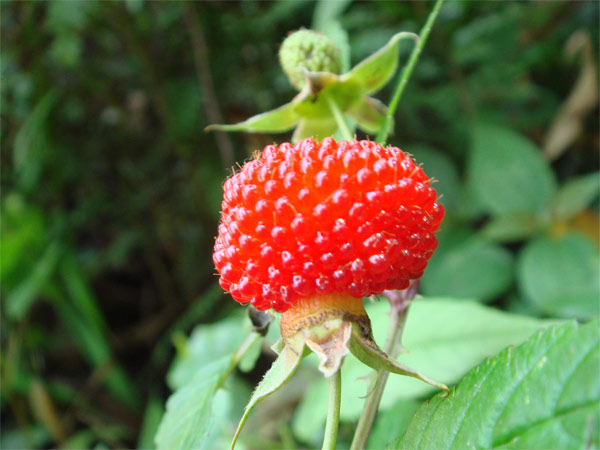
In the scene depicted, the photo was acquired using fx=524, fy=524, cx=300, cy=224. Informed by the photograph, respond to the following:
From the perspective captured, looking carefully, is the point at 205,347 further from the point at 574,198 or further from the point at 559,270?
the point at 574,198

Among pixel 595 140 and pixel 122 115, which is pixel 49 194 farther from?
pixel 595 140

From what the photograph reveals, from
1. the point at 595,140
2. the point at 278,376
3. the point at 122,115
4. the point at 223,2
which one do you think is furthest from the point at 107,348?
the point at 595,140

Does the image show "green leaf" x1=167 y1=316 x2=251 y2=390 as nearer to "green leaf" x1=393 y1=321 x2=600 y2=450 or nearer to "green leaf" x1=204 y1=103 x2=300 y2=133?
"green leaf" x1=204 y1=103 x2=300 y2=133

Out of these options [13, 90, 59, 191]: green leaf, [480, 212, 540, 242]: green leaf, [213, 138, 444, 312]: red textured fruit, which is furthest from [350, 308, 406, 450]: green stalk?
[13, 90, 59, 191]: green leaf

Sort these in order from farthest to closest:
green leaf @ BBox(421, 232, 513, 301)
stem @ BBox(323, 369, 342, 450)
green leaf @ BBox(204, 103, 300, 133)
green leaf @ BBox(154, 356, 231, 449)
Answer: green leaf @ BBox(421, 232, 513, 301), green leaf @ BBox(204, 103, 300, 133), green leaf @ BBox(154, 356, 231, 449), stem @ BBox(323, 369, 342, 450)

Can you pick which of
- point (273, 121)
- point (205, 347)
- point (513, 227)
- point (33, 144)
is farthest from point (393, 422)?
point (33, 144)

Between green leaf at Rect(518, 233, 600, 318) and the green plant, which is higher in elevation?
the green plant
